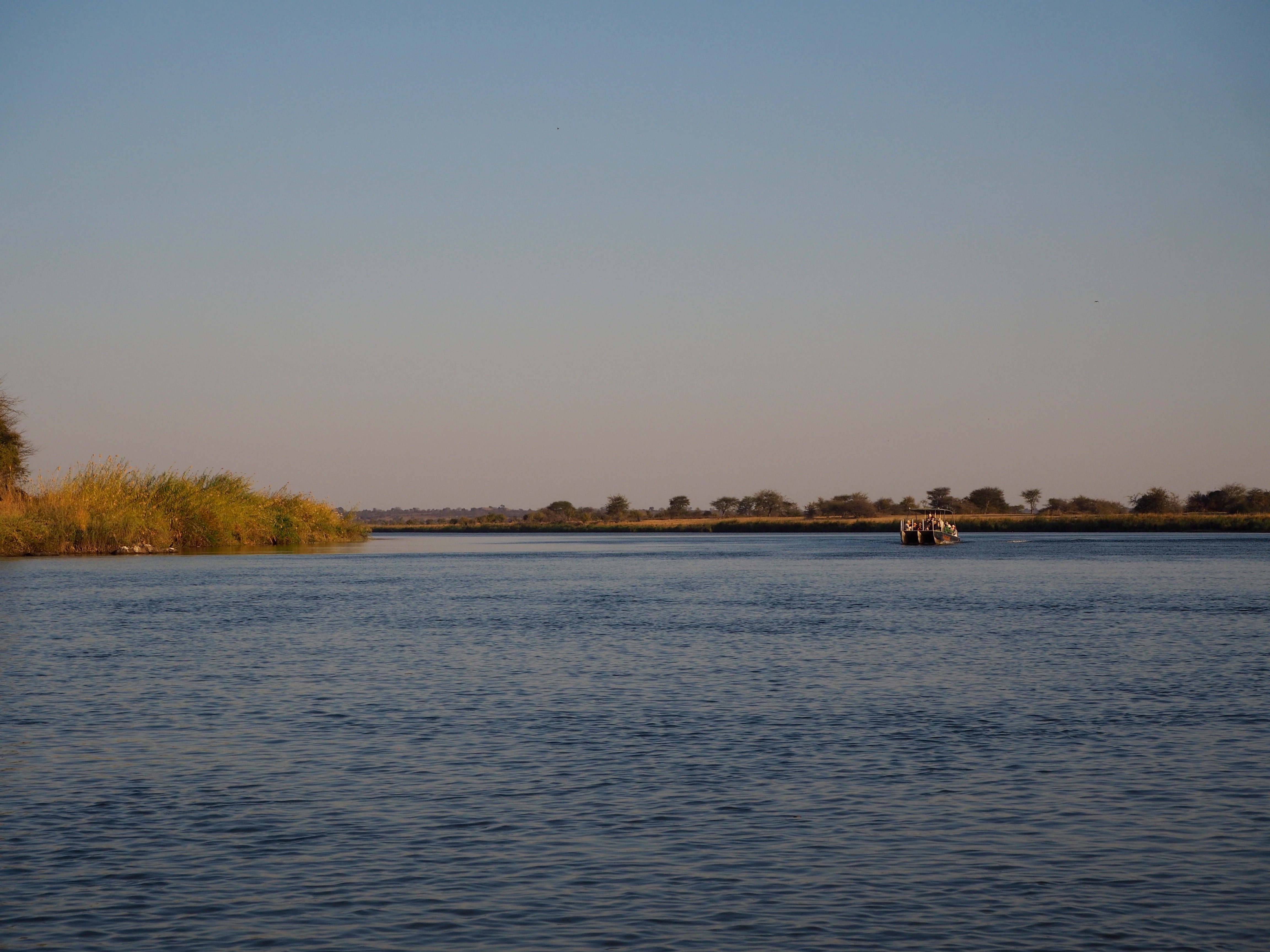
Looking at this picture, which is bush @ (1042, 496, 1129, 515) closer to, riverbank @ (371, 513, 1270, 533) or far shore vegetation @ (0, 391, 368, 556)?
riverbank @ (371, 513, 1270, 533)

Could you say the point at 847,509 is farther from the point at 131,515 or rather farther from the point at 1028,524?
the point at 131,515

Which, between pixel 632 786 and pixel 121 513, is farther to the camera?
pixel 121 513

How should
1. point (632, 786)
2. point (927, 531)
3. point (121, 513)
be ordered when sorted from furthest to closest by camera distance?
point (927, 531), point (121, 513), point (632, 786)

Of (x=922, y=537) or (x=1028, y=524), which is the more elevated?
(x=1028, y=524)

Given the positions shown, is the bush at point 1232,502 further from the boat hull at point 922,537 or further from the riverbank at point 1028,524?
the boat hull at point 922,537

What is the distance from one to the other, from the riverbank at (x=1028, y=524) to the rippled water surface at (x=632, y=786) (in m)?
123

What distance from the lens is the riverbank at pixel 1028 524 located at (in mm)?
145625

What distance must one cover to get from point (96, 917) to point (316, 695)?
10883mm

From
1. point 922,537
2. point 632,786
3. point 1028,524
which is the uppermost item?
point 1028,524

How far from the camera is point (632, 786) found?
1327cm

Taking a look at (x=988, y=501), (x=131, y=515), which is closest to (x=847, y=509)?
(x=988, y=501)

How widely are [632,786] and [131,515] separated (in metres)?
59.2

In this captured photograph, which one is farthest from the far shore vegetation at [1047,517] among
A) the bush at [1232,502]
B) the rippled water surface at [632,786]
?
the rippled water surface at [632,786]

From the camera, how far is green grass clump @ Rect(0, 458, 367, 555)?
6319 centimetres
